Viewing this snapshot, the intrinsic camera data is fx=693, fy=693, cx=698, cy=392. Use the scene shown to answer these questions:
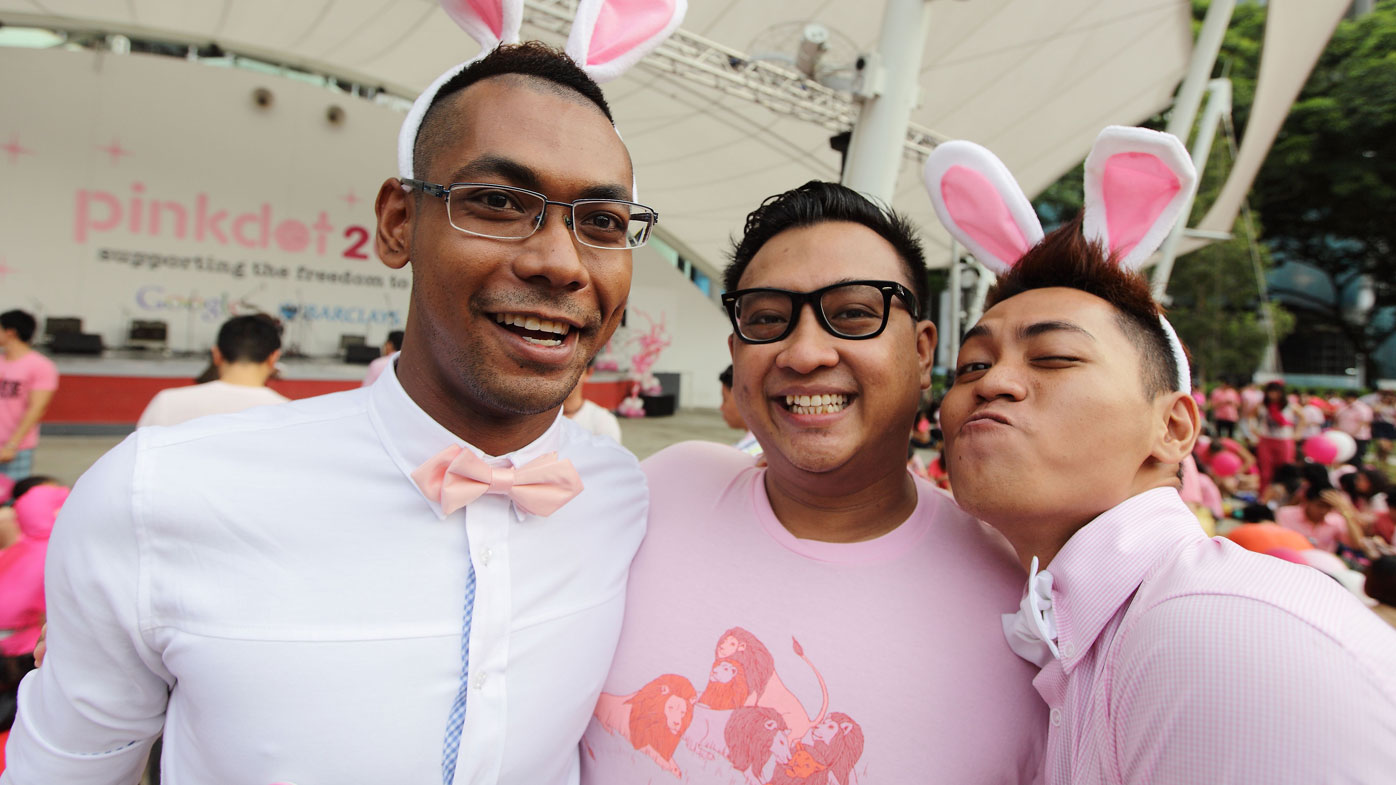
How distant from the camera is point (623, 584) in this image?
1290 millimetres

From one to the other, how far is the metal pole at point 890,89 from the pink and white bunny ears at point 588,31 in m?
3.87

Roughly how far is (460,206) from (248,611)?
641mm

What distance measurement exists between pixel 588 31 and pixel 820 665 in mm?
1230

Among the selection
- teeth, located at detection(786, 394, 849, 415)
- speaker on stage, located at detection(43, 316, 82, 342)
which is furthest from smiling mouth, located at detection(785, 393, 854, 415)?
speaker on stage, located at detection(43, 316, 82, 342)

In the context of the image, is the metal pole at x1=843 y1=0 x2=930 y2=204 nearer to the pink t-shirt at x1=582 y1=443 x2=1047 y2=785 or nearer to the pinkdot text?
the pink t-shirt at x1=582 y1=443 x2=1047 y2=785

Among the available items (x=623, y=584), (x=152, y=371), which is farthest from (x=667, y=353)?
(x=623, y=584)

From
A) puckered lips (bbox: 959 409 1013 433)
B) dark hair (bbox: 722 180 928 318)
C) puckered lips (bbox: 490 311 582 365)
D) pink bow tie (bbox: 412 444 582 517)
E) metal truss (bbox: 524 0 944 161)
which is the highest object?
metal truss (bbox: 524 0 944 161)

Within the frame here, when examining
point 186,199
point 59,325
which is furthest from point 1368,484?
point 59,325

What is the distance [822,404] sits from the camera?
1.30m

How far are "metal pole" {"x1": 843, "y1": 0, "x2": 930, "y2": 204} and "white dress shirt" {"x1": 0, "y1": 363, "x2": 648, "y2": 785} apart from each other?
4.56 metres

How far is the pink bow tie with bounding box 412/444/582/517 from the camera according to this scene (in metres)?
1.02

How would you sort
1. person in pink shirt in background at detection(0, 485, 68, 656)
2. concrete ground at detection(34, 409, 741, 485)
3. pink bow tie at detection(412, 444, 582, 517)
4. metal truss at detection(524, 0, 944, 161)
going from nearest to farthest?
1. pink bow tie at detection(412, 444, 582, 517)
2. person in pink shirt in background at detection(0, 485, 68, 656)
3. concrete ground at detection(34, 409, 741, 485)
4. metal truss at detection(524, 0, 944, 161)

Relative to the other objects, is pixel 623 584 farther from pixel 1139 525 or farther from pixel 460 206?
pixel 1139 525

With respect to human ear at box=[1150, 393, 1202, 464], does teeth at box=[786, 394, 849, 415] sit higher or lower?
lower
